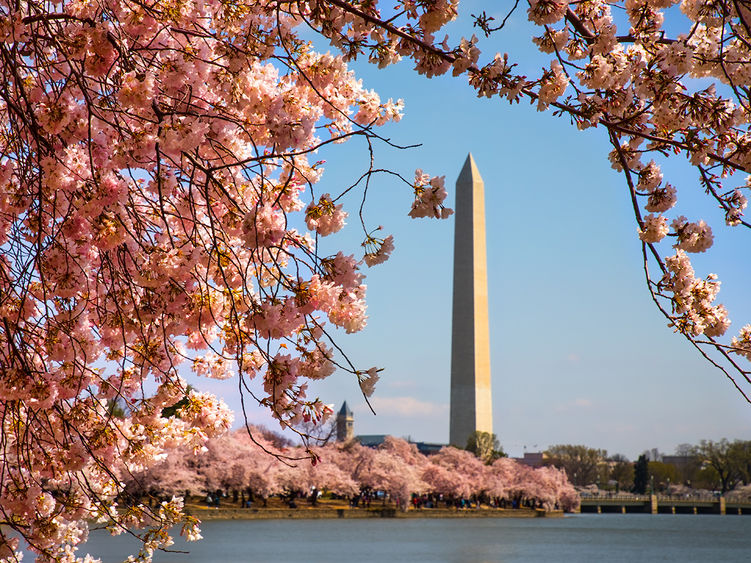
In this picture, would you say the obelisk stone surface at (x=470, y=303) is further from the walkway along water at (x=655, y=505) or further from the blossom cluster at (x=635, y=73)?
the blossom cluster at (x=635, y=73)

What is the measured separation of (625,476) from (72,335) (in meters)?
75.9

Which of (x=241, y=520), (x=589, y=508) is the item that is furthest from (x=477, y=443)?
(x=589, y=508)

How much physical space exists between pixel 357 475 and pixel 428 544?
13.2m

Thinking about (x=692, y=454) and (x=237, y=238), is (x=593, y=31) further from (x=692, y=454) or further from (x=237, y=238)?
(x=692, y=454)

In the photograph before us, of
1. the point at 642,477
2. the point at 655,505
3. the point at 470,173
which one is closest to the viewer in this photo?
the point at 470,173

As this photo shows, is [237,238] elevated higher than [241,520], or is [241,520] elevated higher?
[237,238]

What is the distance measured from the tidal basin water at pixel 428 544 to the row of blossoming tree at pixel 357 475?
1.73m

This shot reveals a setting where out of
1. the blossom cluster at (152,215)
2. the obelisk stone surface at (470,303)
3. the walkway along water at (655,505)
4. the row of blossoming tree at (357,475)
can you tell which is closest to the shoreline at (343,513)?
the row of blossoming tree at (357,475)

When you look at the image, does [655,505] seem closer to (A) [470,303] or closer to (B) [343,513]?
(A) [470,303]

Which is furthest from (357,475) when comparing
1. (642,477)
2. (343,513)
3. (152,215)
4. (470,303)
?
(642,477)

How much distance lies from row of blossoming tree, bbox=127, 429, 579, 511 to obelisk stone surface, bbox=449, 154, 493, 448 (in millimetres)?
3654

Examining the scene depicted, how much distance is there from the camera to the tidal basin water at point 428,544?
20188 millimetres

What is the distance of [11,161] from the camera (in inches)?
115

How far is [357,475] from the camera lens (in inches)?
1463
